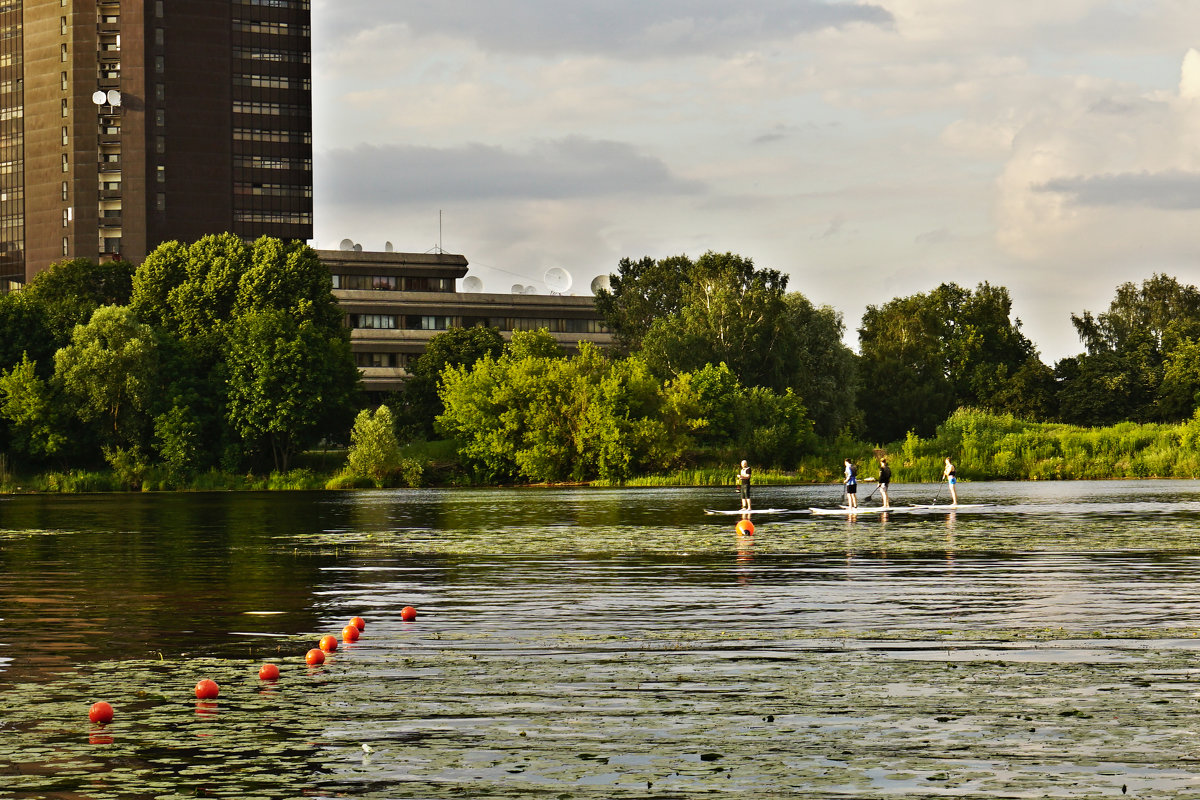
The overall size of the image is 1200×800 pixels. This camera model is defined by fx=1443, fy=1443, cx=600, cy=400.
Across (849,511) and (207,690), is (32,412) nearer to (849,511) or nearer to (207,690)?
(849,511)

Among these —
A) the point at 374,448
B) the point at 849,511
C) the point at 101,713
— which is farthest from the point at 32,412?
the point at 101,713

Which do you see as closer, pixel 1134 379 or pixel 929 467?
pixel 929 467

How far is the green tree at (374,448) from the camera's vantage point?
12388 cm

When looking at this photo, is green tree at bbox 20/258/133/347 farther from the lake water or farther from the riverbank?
the lake water

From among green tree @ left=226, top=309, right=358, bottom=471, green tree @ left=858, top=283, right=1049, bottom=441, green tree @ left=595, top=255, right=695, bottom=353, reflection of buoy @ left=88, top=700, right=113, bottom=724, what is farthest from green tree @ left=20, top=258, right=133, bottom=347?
reflection of buoy @ left=88, top=700, right=113, bottom=724

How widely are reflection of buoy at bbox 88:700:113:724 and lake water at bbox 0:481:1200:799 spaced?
0.19 meters

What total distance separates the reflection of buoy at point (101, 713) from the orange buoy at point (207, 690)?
135cm

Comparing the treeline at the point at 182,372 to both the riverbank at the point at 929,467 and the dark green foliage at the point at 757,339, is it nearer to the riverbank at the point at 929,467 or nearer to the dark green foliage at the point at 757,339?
the riverbank at the point at 929,467

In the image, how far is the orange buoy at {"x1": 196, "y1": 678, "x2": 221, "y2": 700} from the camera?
675 inches

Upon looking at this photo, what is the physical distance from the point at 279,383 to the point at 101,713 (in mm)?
112667

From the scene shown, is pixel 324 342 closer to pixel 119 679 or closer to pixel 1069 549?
pixel 1069 549

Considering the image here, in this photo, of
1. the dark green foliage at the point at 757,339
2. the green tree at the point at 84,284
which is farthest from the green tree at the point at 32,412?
the dark green foliage at the point at 757,339

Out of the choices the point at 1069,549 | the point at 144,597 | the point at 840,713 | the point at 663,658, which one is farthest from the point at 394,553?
the point at 840,713

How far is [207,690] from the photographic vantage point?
56.3 ft
